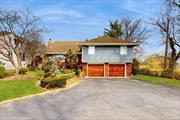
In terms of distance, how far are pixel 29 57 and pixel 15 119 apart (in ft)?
→ 176

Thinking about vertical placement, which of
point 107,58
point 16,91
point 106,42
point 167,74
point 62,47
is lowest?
point 16,91

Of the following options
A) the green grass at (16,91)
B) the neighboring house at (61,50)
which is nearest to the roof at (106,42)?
the neighboring house at (61,50)

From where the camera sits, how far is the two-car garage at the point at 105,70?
46938 mm

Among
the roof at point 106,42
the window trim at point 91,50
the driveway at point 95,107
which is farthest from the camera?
the window trim at point 91,50

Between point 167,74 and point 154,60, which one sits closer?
point 167,74

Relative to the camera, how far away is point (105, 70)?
47031mm

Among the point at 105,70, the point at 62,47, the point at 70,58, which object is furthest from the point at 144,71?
the point at 62,47

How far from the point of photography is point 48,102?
21.5 meters

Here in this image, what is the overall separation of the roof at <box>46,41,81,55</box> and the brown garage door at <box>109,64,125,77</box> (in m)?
8.09

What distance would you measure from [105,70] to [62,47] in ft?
44.7

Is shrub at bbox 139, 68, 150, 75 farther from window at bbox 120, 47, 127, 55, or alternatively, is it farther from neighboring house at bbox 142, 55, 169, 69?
neighboring house at bbox 142, 55, 169, 69

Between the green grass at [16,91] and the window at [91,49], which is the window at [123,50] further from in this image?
the green grass at [16,91]

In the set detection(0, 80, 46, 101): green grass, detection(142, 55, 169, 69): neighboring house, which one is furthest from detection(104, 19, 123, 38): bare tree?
detection(0, 80, 46, 101): green grass

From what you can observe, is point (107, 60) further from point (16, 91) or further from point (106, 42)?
point (16, 91)
